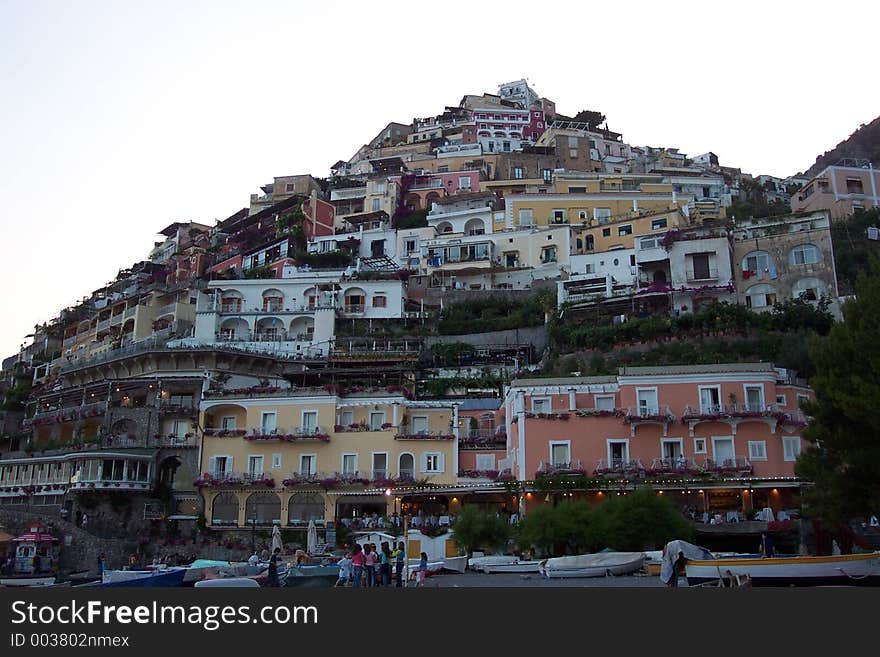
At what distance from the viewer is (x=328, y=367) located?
59.9m

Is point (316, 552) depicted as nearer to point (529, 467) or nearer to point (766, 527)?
point (529, 467)

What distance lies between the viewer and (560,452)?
1678 inches

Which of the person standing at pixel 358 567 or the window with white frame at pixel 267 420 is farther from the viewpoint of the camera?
the window with white frame at pixel 267 420

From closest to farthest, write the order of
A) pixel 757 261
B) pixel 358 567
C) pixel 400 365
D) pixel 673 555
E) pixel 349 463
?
1. pixel 673 555
2. pixel 358 567
3. pixel 349 463
4. pixel 400 365
5. pixel 757 261

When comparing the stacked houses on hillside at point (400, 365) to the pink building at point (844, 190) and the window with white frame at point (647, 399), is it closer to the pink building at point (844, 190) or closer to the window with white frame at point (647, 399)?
the window with white frame at point (647, 399)

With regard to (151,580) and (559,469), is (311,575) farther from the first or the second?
(559,469)

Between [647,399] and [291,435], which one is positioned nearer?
[647,399]

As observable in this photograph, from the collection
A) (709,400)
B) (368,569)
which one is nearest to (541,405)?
(709,400)

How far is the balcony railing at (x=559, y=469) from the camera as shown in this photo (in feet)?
136

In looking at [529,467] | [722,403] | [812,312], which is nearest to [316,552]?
[529,467]

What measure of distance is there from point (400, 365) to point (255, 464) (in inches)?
515

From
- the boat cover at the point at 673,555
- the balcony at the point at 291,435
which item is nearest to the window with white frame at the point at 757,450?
the boat cover at the point at 673,555

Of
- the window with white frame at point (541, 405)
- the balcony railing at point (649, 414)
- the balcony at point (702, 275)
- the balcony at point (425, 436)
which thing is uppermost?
the balcony at point (702, 275)

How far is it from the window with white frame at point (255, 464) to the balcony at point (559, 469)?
15.9 metres
